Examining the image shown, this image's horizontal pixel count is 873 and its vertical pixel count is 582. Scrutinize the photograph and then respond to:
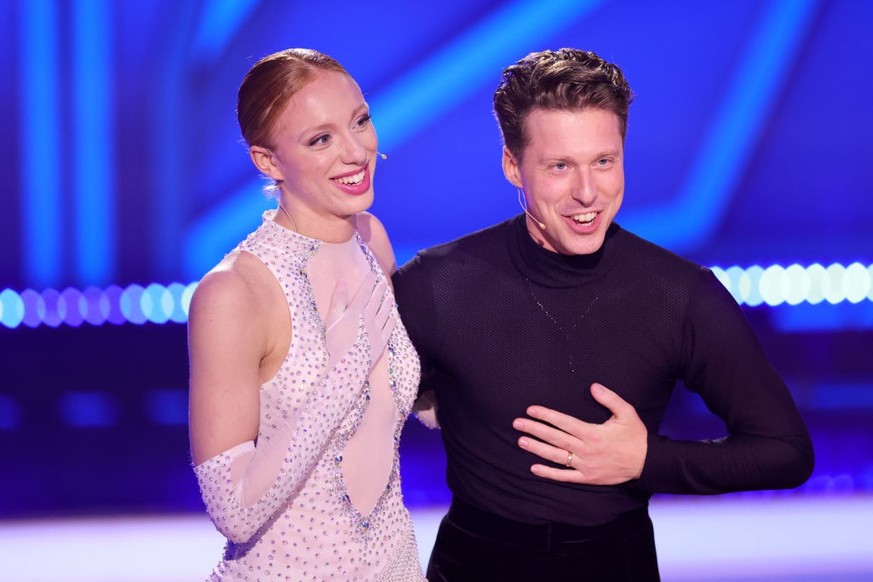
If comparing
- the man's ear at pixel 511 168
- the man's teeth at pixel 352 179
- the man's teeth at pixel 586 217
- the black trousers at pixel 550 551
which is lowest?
the black trousers at pixel 550 551

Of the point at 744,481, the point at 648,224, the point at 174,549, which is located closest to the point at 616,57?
the point at 648,224

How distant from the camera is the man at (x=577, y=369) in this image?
6.48 ft

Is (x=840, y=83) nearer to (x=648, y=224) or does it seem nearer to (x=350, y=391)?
(x=648, y=224)

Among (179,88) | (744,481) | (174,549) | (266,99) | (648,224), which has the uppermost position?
(179,88)

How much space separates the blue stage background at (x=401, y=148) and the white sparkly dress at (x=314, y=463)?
281 cm

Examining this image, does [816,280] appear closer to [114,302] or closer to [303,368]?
[114,302]

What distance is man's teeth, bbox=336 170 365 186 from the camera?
1.92 m

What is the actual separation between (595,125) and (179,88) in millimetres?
3195

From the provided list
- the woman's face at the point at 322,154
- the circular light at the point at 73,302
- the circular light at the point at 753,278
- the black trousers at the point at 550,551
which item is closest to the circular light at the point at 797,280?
the circular light at the point at 753,278

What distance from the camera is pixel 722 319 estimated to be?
1.99m

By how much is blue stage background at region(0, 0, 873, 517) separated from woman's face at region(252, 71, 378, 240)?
9.30 ft

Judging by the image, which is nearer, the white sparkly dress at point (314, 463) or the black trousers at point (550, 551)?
the white sparkly dress at point (314, 463)

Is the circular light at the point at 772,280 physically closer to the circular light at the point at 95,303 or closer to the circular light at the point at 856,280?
the circular light at the point at 856,280

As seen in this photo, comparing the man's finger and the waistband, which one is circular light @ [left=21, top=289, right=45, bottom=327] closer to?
the waistband
